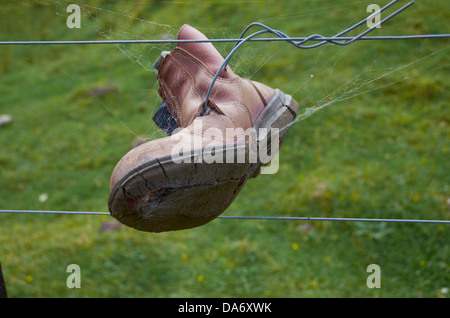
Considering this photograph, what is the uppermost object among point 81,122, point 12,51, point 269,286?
point 12,51

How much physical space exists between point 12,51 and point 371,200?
14.9ft

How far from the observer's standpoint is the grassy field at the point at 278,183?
8.23 feet

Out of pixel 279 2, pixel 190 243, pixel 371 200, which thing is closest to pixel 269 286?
pixel 190 243

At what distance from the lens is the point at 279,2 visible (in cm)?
398

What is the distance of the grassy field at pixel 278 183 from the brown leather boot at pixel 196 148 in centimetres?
16

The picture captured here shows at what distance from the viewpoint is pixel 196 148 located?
1164 mm

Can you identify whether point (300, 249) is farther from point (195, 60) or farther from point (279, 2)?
point (279, 2)

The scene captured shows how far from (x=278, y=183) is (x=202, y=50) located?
1790 millimetres

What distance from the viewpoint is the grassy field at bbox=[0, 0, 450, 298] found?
2.51 m
